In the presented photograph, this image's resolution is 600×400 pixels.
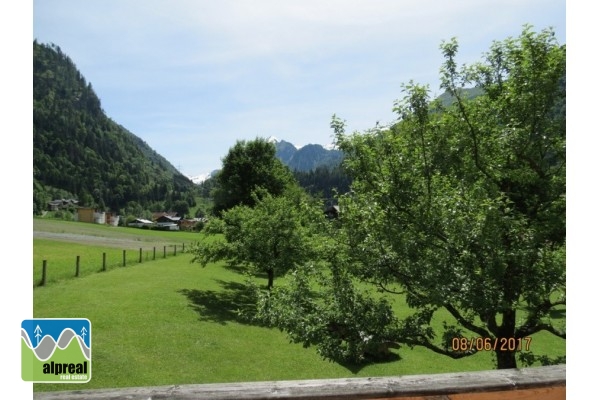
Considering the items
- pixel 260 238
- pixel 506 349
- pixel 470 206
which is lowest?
pixel 506 349

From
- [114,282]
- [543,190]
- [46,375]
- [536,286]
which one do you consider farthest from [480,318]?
[114,282]

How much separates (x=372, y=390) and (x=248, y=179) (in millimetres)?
7638

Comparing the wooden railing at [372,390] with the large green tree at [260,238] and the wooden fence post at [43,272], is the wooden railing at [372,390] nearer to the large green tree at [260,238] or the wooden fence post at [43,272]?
the wooden fence post at [43,272]

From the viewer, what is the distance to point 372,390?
7.52 ft

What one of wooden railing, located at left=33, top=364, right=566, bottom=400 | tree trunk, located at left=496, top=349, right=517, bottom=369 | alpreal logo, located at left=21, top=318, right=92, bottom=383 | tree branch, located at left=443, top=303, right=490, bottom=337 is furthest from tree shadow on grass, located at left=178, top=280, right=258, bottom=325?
wooden railing, located at left=33, top=364, right=566, bottom=400

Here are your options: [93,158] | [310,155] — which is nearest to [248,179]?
[310,155]

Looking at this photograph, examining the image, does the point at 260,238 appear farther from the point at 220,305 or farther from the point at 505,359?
the point at 505,359

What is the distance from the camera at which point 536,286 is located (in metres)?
4.15

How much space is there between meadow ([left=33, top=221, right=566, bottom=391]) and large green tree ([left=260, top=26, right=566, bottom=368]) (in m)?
0.26

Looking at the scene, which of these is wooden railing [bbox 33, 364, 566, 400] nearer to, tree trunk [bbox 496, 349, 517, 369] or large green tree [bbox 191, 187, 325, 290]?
tree trunk [bbox 496, 349, 517, 369]

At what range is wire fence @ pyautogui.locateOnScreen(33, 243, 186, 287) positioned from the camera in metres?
3.87

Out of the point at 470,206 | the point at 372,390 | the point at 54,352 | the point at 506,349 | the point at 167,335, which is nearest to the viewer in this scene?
the point at 372,390

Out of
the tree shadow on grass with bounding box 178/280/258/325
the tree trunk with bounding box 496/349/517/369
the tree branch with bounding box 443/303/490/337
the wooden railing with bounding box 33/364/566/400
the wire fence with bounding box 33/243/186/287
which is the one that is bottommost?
the tree shadow on grass with bounding box 178/280/258/325

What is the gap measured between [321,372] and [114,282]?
278 centimetres
